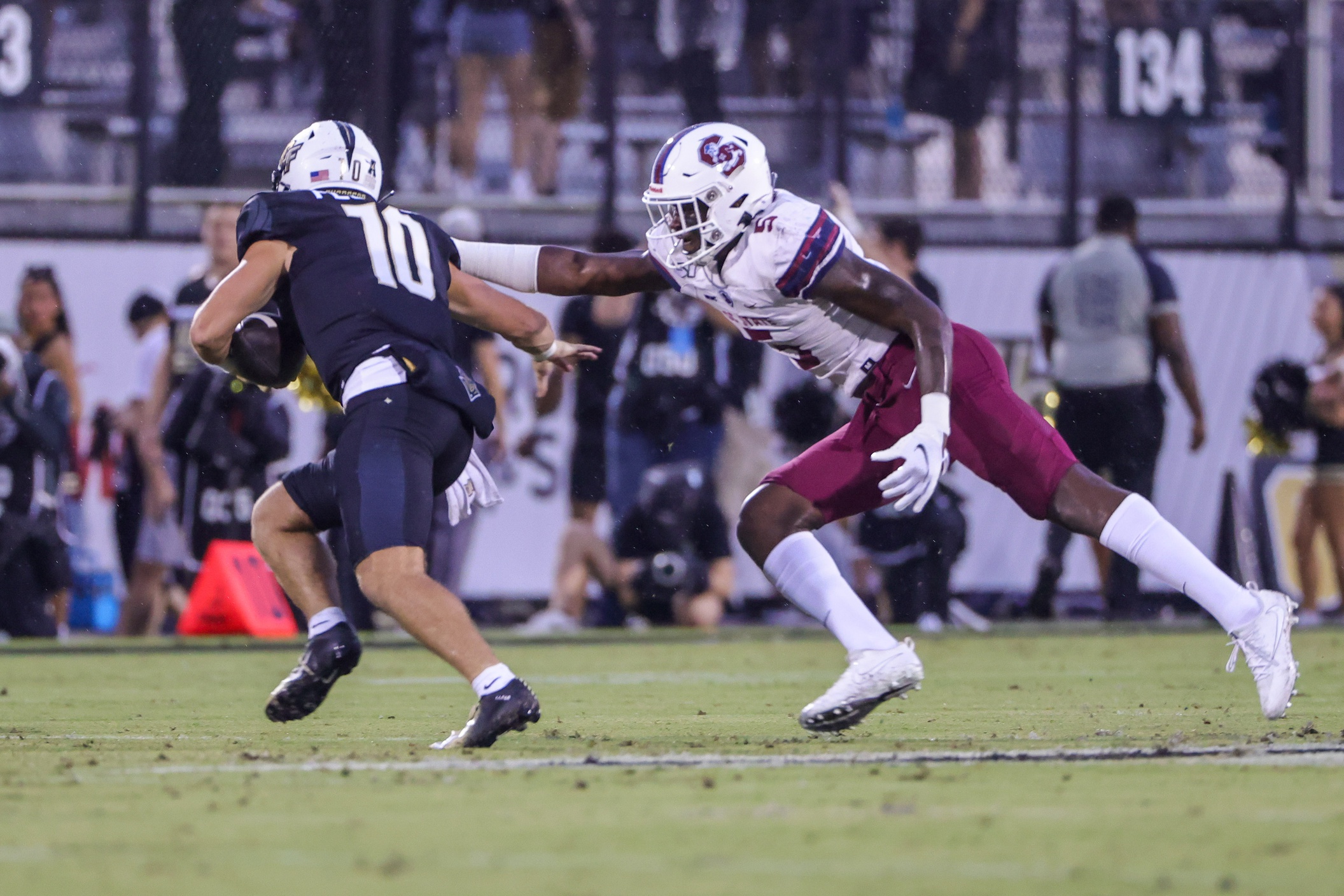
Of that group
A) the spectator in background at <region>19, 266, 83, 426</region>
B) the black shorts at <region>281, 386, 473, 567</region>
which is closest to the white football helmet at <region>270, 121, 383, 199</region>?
the black shorts at <region>281, 386, 473, 567</region>

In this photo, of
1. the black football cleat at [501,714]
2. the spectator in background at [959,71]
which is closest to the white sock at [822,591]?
the black football cleat at [501,714]

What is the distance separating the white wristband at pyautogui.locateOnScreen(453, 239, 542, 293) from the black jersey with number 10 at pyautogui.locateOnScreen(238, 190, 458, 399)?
0.41m

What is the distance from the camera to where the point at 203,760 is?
480 centimetres

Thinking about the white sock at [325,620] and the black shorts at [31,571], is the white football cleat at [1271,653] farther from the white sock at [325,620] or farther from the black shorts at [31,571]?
the black shorts at [31,571]

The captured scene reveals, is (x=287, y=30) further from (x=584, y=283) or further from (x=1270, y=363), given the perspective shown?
(x=584, y=283)

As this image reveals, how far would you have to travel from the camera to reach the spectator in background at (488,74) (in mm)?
12953

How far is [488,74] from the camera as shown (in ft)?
42.8

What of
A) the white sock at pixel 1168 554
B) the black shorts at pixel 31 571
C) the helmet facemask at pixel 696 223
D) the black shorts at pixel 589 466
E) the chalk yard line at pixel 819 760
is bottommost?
the black shorts at pixel 31 571

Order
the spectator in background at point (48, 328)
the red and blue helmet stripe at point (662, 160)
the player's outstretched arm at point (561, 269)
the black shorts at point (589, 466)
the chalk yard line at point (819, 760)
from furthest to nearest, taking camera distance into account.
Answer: the black shorts at point (589, 466)
the spectator in background at point (48, 328)
the player's outstretched arm at point (561, 269)
the red and blue helmet stripe at point (662, 160)
the chalk yard line at point (819, 760)

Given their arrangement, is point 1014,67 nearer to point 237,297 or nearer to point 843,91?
point 843,91

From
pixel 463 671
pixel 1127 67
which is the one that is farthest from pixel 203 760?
pixel 1127 67

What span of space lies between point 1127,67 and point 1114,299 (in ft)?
10.8

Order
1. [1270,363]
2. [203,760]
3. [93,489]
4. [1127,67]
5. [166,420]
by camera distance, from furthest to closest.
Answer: [1127,67] < [1270,363] < [93,489] < [166,420] < [203,760]

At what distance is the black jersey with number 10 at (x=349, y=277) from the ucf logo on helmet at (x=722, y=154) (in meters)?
0.79
